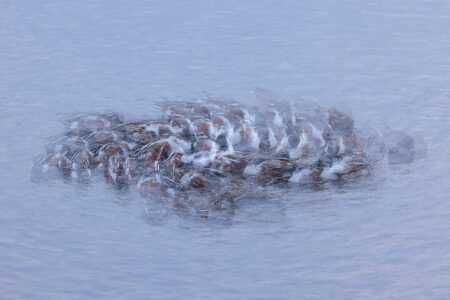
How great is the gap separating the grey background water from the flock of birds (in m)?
0.15

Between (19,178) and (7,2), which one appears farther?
(7,2)

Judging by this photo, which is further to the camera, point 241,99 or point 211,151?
point 241,99

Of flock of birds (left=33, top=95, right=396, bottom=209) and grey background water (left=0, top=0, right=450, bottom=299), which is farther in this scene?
flock of birds (left=33, top=95, right=396, bottom=209)

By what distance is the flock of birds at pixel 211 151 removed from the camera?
6.32 meters

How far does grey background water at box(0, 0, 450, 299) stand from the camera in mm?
5398

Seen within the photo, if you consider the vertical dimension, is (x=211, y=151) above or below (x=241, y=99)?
below

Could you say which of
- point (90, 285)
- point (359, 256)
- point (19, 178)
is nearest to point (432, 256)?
point (359, 256)

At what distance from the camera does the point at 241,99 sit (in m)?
7.29

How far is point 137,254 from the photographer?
18.3 feet

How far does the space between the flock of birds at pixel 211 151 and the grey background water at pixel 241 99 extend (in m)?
0.15

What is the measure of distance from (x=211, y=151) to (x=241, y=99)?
34.0 inches

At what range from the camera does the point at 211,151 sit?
6.54 metres

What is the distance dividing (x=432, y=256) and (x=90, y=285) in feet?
6.18

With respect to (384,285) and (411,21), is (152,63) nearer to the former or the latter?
(411,21)
